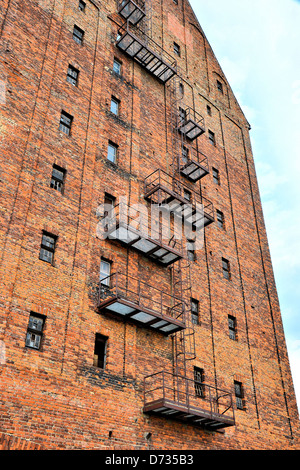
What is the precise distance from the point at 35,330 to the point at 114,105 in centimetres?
1278

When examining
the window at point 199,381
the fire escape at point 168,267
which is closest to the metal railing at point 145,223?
the fire escape at point 168,267

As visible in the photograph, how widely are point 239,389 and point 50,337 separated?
11.0 m

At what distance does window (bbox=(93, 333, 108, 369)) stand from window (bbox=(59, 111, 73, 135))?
338 inches

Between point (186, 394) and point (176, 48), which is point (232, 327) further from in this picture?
point (176, 48)

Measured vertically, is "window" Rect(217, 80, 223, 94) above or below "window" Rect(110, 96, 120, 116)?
above

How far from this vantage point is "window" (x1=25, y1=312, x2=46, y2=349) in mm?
14798

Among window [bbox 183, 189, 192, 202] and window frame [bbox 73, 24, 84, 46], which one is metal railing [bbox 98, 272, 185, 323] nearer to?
window [bbox 183, 189, 192, 202]

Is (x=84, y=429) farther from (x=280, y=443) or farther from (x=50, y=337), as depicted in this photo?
(x=280, y=443)

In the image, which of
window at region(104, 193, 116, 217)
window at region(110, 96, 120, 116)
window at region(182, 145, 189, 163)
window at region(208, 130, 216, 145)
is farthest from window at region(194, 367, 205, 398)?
window at region(208, 130, 216, 145)

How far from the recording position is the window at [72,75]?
21.6m

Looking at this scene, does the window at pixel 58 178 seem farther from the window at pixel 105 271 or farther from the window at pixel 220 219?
the window at pixel 220 219

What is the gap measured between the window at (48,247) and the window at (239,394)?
11101 mm

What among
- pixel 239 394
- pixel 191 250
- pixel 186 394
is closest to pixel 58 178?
pixel 191 250

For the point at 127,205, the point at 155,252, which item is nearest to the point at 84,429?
the point at 155,252
